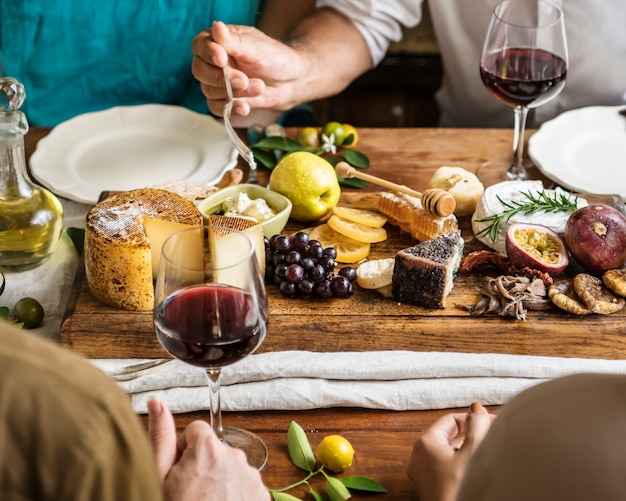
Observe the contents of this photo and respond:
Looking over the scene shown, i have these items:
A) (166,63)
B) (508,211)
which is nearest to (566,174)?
(508,211)

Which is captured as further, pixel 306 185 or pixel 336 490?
pixel 306 185

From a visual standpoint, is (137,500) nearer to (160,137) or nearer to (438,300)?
(438,300)

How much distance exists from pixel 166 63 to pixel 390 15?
2.17 ft

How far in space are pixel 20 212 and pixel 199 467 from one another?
729mm

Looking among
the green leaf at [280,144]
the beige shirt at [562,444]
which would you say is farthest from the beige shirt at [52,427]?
the green leaf at [280,144]

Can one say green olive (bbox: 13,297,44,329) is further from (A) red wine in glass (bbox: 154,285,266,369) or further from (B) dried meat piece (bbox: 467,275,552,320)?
(B) dried meat piece (bbox: 467,275,552,320)

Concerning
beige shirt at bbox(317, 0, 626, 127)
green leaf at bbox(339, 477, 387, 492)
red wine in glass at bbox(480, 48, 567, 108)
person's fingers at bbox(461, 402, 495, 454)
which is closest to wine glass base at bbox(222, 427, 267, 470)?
green leaf at bbox(339, 477, 387, 492)

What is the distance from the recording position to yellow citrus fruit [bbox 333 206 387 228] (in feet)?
5.23

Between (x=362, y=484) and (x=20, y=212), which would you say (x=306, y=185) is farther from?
(x=362, y=484)

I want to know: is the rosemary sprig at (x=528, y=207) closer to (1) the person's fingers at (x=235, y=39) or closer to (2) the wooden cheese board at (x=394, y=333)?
(2) the wooden cheese board at (x=394, y=333)

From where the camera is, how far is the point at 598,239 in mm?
1427

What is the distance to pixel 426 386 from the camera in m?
1.27

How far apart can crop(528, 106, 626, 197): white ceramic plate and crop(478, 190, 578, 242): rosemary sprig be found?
7.1 inches

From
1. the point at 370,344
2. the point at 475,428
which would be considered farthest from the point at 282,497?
the point at 370,344
